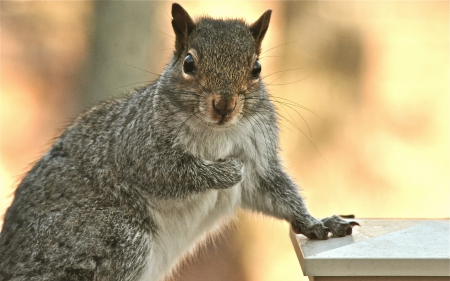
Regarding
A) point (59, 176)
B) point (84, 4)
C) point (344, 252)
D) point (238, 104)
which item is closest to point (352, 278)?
point (344, 252)

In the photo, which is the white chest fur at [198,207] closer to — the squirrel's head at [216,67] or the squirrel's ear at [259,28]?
the squirrel's head at [216,67]

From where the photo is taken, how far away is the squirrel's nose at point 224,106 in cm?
232

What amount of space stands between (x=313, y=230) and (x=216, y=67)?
689 mm

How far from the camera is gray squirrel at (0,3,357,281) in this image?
2.47 m

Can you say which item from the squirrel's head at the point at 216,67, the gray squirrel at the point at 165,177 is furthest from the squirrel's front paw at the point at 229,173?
the squirrel's head at the point at 216,67

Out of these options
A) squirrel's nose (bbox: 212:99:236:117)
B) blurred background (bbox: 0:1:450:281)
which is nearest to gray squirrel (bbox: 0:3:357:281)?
squirrel's nose (bbox: 212:99:236:117)

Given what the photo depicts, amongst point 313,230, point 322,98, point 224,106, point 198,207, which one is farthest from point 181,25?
point 322,98

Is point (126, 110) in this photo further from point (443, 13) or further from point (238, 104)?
point (443, 13)

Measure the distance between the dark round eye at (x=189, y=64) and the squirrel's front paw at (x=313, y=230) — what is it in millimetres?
698

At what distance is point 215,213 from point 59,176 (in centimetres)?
57

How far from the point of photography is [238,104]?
2389mm

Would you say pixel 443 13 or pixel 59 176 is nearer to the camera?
pixel 59 176

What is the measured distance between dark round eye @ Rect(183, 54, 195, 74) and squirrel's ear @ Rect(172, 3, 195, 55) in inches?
5.3

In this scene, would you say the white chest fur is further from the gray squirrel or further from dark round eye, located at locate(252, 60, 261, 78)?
dark round eye, located at locate(252, 60, 261, 78)
